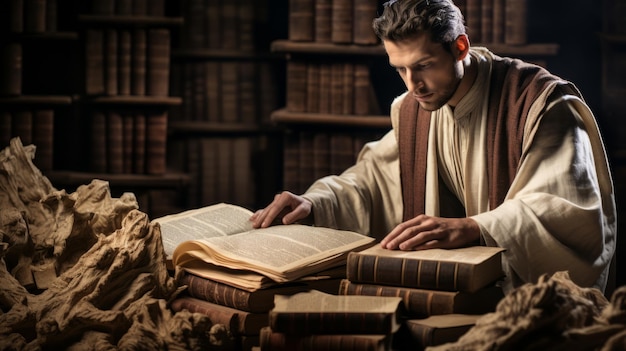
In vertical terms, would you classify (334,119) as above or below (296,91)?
below

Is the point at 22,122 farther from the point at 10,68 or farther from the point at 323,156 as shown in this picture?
the point at 323,156

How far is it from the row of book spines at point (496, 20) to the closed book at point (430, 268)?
7.98 ft

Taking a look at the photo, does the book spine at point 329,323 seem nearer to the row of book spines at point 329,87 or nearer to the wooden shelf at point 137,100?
the row of book spines at point 329,87

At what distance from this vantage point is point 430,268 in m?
1.79

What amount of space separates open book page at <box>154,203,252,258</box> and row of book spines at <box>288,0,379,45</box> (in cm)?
176

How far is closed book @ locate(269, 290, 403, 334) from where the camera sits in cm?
163

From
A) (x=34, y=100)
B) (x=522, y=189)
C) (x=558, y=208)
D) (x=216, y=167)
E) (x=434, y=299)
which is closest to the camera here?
(x=434, y=299)

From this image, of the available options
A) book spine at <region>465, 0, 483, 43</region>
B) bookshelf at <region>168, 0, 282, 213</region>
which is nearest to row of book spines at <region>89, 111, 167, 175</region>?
bookshelf at <region>168, 0, 282, 213</region>

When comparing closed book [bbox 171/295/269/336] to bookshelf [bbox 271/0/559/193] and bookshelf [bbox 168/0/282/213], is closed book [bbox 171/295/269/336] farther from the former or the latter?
bookshelf [bbox 168/0/282/213]

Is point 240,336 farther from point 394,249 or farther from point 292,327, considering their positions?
point 394,249

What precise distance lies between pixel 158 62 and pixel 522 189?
8.15 feet

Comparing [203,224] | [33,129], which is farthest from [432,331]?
[33,129]

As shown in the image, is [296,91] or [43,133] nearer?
[296,91]

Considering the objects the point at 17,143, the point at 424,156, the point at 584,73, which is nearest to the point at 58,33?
the point at 17,143
